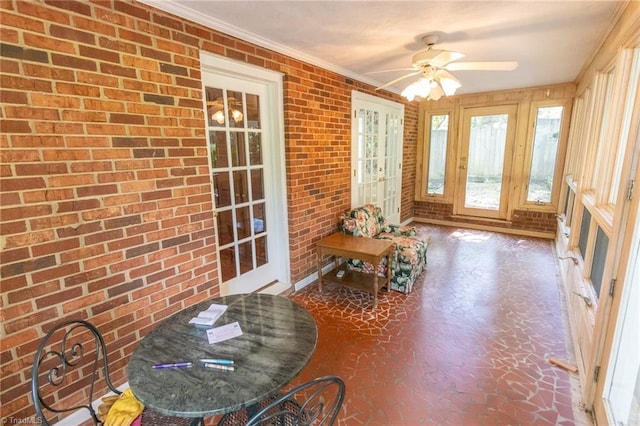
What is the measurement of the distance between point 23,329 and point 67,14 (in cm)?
158

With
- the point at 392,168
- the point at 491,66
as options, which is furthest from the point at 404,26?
the point at 392,168

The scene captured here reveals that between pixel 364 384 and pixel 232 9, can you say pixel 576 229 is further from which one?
pixel 232 9

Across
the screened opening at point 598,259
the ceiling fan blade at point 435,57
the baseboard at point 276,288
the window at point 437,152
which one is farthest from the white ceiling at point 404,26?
the window at point 437,152

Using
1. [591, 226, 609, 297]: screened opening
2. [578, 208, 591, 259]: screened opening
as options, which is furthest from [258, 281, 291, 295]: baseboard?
[578, 208, 591, 259]: screened opening

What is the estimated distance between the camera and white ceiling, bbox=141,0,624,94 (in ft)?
6.23

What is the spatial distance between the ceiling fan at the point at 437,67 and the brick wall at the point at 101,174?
1.38 meters

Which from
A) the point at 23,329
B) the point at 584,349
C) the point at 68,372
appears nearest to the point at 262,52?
the point at 23,329

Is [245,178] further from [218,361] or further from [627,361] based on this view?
[627,361]

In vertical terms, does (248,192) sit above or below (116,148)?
below

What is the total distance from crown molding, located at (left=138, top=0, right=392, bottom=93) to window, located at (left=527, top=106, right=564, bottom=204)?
3.47 metres

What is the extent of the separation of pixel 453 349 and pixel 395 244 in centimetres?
125

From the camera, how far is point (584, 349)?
1946 mm

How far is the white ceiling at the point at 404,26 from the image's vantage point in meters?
1.90

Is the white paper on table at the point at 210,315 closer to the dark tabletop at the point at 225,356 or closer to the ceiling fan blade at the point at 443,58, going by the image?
the dark tabletop at the point at 225,356
